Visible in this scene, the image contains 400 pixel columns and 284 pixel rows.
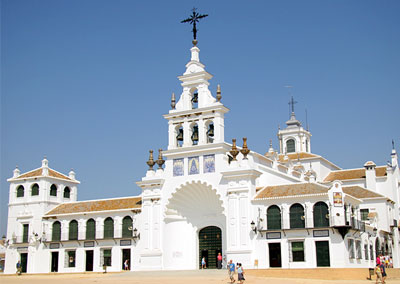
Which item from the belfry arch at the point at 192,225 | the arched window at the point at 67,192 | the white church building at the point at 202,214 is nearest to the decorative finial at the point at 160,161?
the white church building at the point at 202,214

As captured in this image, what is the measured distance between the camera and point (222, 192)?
43.0 meters

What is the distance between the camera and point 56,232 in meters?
52.8

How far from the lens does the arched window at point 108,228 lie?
50.3m

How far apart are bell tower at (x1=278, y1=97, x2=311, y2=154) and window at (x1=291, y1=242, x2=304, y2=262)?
3217 cm

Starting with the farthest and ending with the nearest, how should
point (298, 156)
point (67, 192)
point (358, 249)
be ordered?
point (298, 156)
point (67, 192)
point (358, 249)

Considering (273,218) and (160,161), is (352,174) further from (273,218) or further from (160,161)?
(160,161)

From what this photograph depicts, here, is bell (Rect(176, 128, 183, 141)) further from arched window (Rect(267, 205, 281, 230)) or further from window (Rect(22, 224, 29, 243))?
window (Rect(22, 224, 29, 243))

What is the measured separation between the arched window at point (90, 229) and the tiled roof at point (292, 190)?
16.8m

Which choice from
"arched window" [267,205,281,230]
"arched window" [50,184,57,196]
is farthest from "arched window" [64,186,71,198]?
"arched window" [267,205,281,230]

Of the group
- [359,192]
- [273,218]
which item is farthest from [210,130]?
[359,192]

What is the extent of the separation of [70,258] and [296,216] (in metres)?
22.4

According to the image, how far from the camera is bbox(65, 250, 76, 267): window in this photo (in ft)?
168

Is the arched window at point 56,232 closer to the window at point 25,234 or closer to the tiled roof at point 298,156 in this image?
the window at point 25,234

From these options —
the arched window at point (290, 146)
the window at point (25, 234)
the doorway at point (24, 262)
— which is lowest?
the doorway at point (24, 262)
